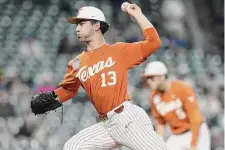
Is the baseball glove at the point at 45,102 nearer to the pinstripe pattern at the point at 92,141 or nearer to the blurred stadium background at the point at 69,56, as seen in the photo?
the pinstripe pattern at the point at 92,141

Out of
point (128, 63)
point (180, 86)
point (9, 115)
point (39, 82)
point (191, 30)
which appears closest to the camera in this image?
point (128, 63)

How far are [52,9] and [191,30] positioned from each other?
3.26 m

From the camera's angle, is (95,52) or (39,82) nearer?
(95,52)

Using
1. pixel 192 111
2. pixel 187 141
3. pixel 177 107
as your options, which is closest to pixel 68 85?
pixel 192 111

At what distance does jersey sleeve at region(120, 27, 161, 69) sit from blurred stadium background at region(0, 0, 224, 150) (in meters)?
4.79

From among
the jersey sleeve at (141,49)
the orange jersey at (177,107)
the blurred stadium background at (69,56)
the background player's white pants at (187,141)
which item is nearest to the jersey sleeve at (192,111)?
the orange jersey at (177,107)

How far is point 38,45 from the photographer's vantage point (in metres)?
14.1

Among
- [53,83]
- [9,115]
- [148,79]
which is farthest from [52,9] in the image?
[148,79]

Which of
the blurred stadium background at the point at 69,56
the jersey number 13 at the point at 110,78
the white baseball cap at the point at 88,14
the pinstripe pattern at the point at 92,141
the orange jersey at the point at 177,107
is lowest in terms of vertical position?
the blurred stadium background at the point at 69,56

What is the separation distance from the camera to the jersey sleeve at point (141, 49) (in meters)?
6.57

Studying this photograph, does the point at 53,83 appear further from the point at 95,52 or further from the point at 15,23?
the point at 95,52

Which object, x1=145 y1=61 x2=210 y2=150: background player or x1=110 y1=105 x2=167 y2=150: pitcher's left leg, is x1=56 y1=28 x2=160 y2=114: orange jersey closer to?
x1=110 y1=105 x2=167 y2=150: pitcher's left leg

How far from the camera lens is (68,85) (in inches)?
283

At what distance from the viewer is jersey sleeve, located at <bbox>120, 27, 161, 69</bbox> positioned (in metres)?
6.57
